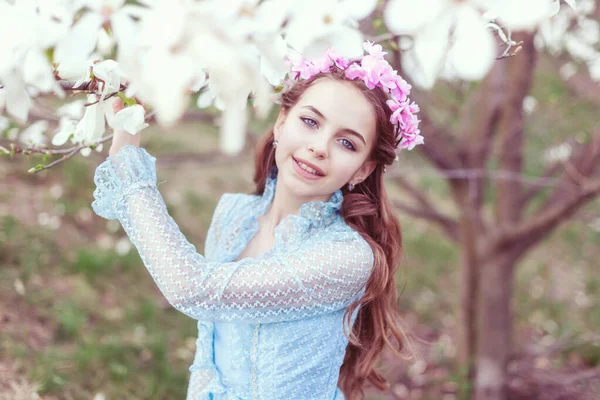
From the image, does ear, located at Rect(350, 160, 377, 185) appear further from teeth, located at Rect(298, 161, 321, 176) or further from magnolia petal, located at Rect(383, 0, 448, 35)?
magnolia petal, located at Rect(383, 0, 448, 35)

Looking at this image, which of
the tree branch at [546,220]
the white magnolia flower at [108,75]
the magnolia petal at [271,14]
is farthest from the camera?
the tree branch at [546,220]

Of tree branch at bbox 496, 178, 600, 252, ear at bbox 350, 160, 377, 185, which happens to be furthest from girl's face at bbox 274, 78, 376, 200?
tree branch at bbox 496, 178, 600, 252

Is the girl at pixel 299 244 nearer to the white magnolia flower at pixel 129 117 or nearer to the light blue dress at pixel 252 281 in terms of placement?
the light blue dress at pixel 252 281

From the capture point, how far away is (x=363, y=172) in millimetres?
1597

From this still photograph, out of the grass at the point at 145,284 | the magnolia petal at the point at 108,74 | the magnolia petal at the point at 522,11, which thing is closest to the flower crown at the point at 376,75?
the grass at the point at 145,284

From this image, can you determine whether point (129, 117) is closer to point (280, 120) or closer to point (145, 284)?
point (280, 120)

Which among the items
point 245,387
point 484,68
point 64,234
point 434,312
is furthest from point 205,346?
point 434,312

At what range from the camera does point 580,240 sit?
16.9 feet

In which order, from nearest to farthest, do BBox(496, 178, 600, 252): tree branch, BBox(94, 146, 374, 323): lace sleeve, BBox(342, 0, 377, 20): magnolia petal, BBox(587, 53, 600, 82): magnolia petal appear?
BBox(342, 0, 377, 20): magnolia petal → BBox(94, 146, 374, 323): lace sleeve → BBox(496, 178, 600, 252): tree branch → BBox(587, 53, 600, 82): magnolia petal

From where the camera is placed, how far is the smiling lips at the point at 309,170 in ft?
4.66

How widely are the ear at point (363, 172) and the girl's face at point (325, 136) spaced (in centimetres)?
10

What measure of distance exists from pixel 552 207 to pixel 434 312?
1817mm

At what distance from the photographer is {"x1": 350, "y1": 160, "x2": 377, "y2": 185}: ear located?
158cm

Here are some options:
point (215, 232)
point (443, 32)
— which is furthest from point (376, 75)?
point (443, 32)
